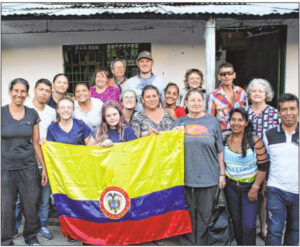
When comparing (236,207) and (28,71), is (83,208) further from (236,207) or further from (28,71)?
(28,71)

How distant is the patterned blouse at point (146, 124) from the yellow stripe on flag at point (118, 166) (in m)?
0.11

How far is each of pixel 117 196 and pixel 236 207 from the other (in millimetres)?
1443

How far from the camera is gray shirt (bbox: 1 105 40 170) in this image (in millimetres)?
3383

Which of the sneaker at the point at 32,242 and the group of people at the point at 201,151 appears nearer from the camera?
the group of people at the point at 201,151

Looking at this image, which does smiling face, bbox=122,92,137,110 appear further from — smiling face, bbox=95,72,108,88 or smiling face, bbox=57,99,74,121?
smiling face, bbox=95,72,108,88

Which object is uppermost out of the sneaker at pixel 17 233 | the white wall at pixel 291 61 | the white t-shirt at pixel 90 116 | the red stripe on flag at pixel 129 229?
the white wall at pixel 291 61

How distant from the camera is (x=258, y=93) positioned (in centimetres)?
365

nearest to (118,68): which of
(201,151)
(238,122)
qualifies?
(201,151)

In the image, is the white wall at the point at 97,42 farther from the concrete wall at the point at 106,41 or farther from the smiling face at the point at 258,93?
the smiling face at the point at 258,93

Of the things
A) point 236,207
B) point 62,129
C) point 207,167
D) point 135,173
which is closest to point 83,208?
point 135,173

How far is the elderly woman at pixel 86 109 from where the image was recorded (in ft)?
13.5

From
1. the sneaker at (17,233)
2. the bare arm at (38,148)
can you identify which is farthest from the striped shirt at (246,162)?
the sneaker at (17,233)

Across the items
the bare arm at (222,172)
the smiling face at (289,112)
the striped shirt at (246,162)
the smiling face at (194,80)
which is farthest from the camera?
the smiling face at (194,80)

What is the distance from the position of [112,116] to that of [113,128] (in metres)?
0.17
